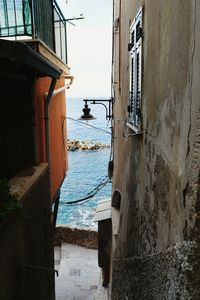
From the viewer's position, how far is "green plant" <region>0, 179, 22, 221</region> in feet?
11.5

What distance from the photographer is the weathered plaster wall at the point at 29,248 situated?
3.59 m

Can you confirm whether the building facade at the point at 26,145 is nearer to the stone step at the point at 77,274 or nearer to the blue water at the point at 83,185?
the blue water at the point at 83,185

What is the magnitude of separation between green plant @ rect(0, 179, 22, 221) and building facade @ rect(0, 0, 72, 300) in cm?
2

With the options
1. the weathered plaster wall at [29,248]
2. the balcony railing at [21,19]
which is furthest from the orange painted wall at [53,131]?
the balcony railing at [21,19]

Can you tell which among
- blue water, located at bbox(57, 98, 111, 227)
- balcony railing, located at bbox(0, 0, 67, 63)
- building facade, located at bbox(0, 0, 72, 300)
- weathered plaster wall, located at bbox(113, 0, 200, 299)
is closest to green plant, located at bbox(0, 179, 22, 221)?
building facade, located at bbox(0, 0, 72, 300)

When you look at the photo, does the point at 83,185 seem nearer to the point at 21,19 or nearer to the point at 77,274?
the point at 77,274

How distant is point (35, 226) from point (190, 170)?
3.83 meters

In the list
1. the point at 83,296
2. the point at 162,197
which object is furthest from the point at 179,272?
the point at 83,296

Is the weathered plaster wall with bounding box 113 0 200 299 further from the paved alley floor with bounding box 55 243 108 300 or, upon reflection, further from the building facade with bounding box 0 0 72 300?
the paved alley floor with bounding box 55 243 108 300

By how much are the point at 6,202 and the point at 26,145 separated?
2.51 m

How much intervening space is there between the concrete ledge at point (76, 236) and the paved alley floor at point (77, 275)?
0.28 m

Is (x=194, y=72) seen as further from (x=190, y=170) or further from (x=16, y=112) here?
(x=16, y=112)

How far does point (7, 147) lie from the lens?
5.82 m

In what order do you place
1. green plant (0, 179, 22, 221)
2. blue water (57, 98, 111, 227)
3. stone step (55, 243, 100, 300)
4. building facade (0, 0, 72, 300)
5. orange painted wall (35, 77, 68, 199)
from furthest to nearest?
blue water (57, 98, 111, 227) → stone step (55, 243, 100, 300) → orange painted wall (35, 77, 68, 199) → building facade (0, 0, 72, 300) → green plant (0, 179, 22, 221)
